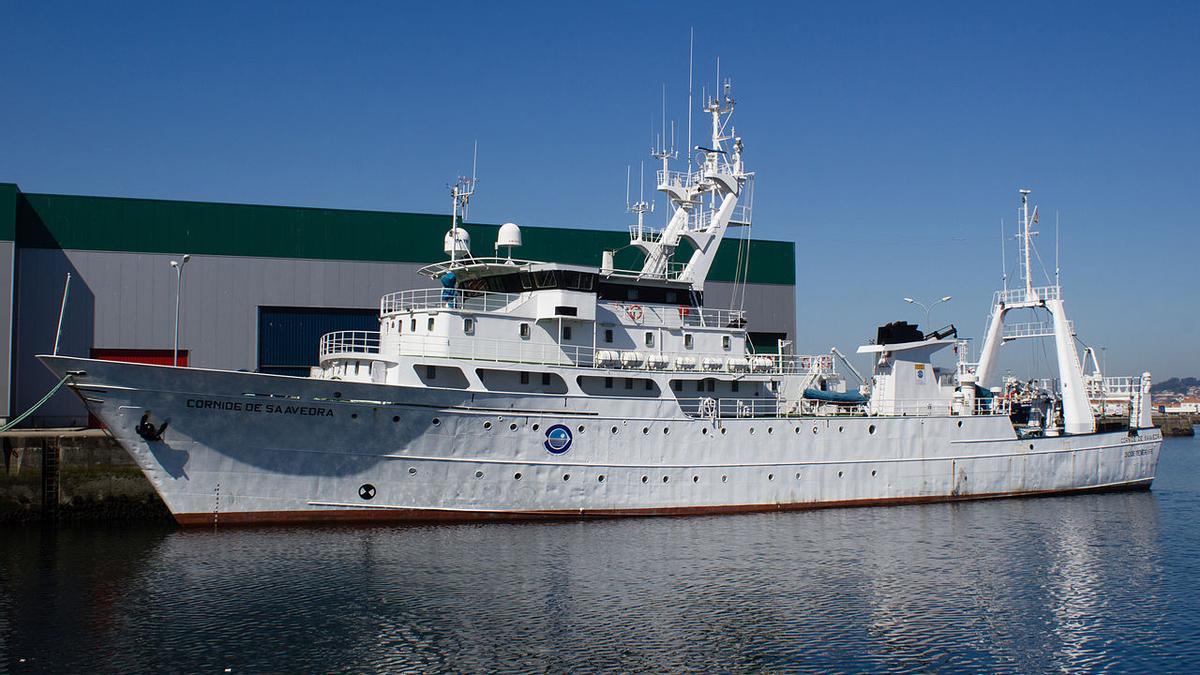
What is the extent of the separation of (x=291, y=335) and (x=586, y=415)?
17.8 meters

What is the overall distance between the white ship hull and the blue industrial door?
14.6 metres

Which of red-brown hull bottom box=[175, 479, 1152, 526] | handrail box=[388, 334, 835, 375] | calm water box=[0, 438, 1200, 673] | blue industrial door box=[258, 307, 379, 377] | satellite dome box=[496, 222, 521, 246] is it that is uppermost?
satellite dome box=[496, 222, 521, 246]

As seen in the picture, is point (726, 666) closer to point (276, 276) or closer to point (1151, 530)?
point (1151, 530)

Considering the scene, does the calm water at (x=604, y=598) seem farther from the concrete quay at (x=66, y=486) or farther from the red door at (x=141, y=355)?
the red door at (x=141, y=355)

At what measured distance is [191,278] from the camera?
3541 centimetres

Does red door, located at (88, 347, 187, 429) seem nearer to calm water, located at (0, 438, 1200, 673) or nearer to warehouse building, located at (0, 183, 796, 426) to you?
warehouse building, located at (0, 183, 796, 426)

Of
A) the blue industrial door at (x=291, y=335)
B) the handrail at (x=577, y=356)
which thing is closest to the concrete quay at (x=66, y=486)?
the handrail at (x=577, y=356)

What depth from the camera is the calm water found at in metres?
13.8

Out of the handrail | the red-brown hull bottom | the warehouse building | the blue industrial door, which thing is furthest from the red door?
the handrail

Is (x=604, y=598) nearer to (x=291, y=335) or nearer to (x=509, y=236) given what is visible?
(x=509, y=236)

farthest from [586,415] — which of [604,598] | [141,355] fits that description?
[141,355]

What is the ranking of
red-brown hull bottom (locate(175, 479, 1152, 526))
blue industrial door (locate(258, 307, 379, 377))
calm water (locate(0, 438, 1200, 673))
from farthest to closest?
1. blue industrial door (locate(258, 307, 379, 377))
2. red-brown hull bottom (locate(175, 479, 1152, 526))
3. calm water (locate(0, 438, 1200, 673))

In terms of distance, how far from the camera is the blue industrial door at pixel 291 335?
36188mm

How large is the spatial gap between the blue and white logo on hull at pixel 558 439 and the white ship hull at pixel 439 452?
9 centimetres
